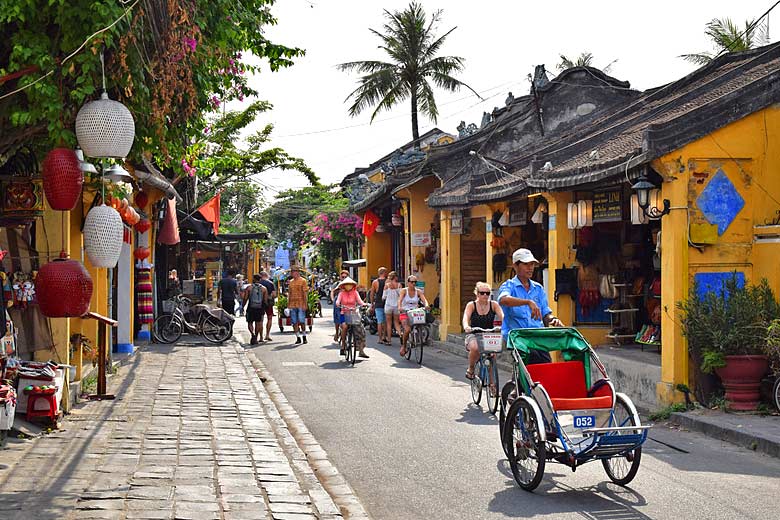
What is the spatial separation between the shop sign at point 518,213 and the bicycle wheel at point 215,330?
787cm

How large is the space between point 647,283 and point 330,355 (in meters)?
7.45

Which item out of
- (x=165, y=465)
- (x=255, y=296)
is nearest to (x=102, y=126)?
(x=165, y=465)

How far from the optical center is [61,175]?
8.25m

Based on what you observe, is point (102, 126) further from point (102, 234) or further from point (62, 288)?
point (62, 288)

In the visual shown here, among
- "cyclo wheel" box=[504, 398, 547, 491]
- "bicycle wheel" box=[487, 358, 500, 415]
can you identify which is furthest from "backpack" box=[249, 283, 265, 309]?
"cyclo wheel" box=[504, 398, 547, 491]

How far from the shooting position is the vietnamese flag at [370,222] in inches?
1363

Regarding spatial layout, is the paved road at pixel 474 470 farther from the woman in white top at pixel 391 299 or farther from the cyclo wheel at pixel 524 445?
the woman in white top at pixel 391 299

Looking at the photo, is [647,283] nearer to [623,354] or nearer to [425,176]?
[623,354]

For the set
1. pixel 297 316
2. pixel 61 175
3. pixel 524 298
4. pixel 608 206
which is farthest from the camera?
pixel 297 316

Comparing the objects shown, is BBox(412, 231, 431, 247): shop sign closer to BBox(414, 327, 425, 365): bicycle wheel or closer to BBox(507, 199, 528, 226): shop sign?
BBox(507, 199, 528, 226): shop sign

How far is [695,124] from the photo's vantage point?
12227 millimetres

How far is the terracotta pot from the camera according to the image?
1155cm

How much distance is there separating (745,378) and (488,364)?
3321 millimetres

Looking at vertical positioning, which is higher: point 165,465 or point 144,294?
point 144,294
